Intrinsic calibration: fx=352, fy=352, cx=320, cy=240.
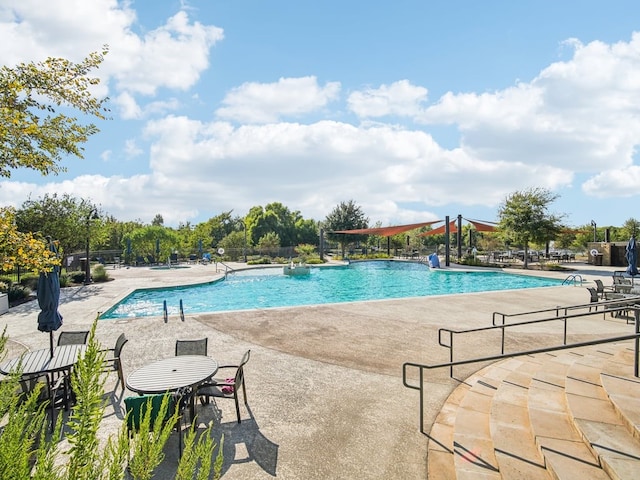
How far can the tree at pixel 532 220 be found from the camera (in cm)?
2309

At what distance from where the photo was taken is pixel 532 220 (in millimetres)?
23344

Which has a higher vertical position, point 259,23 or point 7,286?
point 259,23

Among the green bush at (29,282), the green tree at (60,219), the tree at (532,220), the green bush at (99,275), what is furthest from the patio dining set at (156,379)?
the tree at (532,220)

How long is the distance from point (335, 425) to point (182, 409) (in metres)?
1.73

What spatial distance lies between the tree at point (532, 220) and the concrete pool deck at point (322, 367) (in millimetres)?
12272

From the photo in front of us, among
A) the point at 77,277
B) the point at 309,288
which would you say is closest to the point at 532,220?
the point at 309,288

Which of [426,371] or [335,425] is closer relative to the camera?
[335,425]

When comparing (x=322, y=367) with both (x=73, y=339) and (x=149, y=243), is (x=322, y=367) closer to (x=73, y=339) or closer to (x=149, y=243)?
(x=73, y=339)

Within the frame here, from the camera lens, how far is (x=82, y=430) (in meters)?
1.40

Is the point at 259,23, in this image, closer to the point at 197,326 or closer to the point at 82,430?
the point at 197,326

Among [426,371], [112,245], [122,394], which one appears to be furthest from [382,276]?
[112,245]

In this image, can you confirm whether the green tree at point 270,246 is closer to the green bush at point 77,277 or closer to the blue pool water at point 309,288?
the blue pool water at point 309,288

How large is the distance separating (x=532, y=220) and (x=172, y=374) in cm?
2506

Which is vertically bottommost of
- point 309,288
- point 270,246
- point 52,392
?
point 309,288
